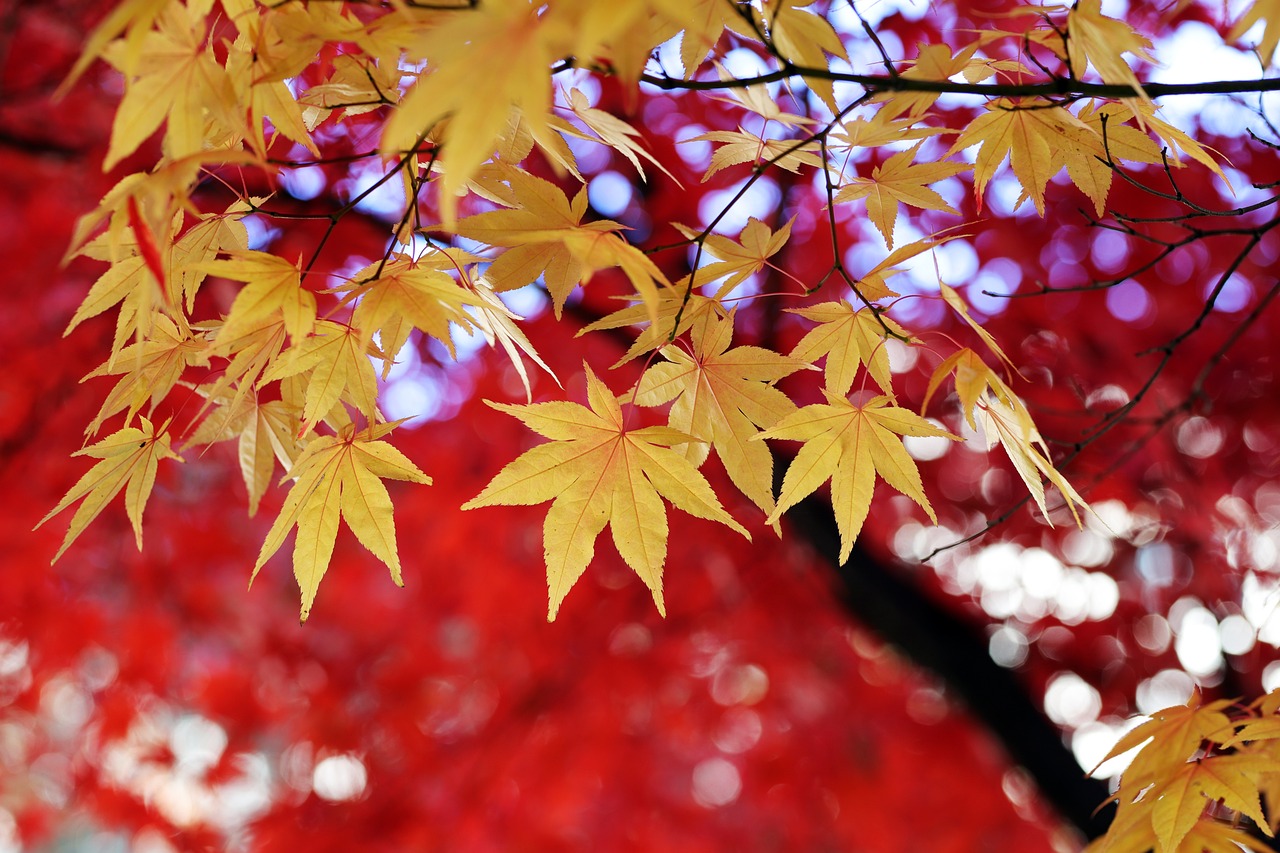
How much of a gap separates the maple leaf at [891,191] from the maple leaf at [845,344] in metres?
0.11

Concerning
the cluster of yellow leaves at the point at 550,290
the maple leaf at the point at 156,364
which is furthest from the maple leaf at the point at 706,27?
the maple leaf at the point at 156,364

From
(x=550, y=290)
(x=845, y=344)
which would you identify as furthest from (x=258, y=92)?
(x=845, y=344)

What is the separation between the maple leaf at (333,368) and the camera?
0.84 meters

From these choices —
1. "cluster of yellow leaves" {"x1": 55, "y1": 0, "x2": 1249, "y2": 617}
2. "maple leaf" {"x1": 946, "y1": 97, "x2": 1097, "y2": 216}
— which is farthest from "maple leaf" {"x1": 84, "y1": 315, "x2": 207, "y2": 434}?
"maple leaf" {"x1": 946, "y1": 97, "x2": 1097, "y2": 216}

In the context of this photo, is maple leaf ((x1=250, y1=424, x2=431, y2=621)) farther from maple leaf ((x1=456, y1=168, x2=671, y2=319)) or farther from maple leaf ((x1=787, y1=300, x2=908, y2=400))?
maple leaf ((x1=787, y1=300, x2=908, y2=400))

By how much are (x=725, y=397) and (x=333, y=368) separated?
371 millimetres

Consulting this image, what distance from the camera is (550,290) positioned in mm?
915

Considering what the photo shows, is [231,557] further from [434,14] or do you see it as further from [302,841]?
[434,14]

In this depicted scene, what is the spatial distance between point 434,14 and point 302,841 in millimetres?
3158

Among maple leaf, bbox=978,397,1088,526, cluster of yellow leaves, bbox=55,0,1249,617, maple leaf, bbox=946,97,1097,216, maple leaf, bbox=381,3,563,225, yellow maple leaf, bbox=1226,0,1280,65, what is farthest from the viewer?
maple leaf, bbox=946,97,1097,216

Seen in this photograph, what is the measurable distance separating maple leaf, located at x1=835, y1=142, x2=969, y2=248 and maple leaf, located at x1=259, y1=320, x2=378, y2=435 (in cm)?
52

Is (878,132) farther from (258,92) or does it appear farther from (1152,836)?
(1152,836)

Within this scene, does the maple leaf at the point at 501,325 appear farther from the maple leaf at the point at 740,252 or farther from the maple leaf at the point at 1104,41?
the maple leaf at the point at 1104,41

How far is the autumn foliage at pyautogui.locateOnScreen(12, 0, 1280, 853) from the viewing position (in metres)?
0.78
